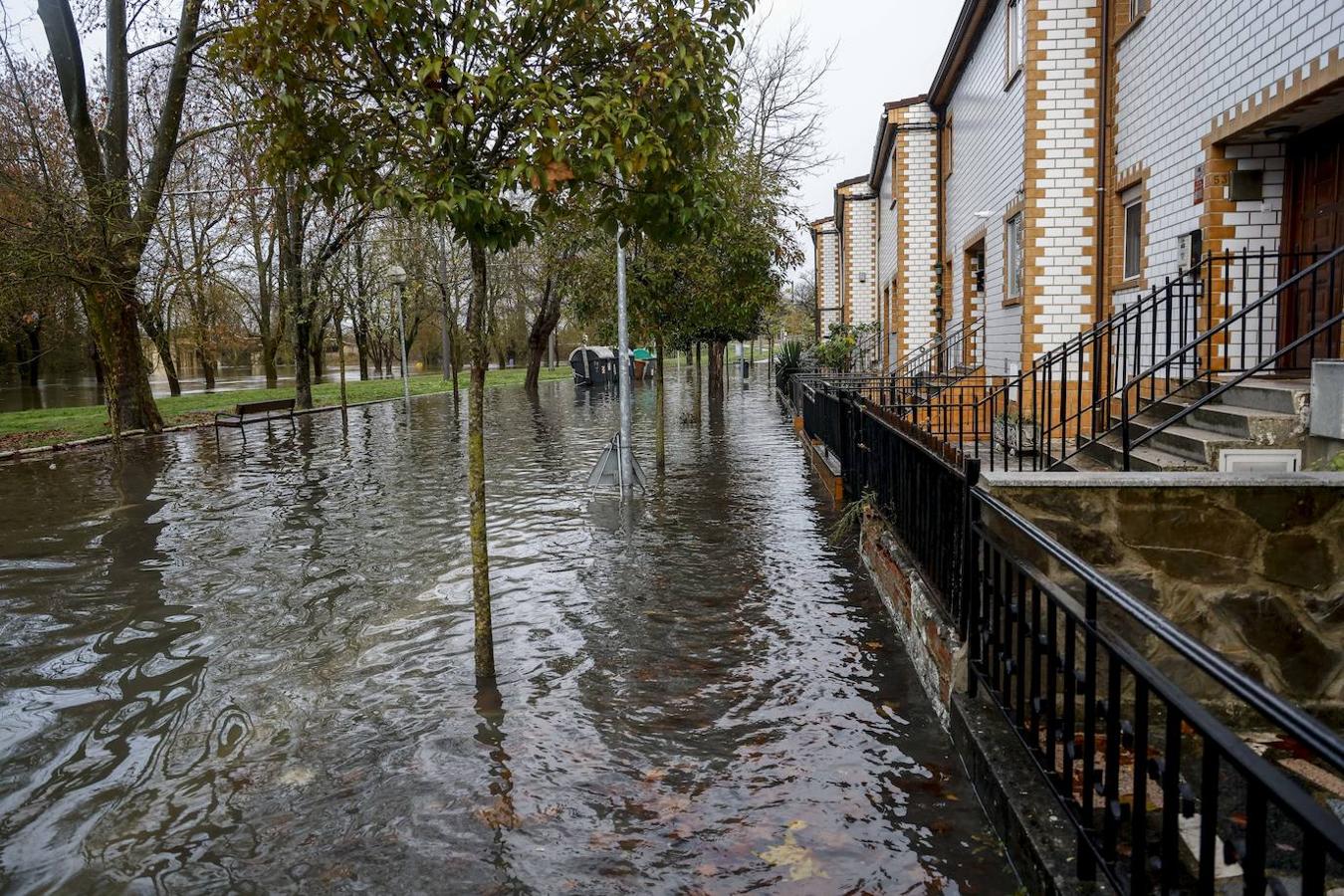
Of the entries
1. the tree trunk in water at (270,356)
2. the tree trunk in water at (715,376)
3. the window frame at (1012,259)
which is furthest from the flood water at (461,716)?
the tree trunk in water at (270,356)

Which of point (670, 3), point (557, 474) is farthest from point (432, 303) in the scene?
point (670, 3)

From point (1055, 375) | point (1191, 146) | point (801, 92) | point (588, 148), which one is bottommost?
point (1055, 375)

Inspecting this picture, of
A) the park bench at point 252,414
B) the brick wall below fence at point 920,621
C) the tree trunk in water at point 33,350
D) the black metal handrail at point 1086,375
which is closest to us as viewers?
the brick wall below fence at point 920,621

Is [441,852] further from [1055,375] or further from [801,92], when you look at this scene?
[801,92]

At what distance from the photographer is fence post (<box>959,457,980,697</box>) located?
4309mm

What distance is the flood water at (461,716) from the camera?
3625 mm

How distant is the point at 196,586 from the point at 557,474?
6455 millimetres

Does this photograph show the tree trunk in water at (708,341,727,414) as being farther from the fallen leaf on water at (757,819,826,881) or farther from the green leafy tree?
the fallen leaf on water at (757,819,826,881)

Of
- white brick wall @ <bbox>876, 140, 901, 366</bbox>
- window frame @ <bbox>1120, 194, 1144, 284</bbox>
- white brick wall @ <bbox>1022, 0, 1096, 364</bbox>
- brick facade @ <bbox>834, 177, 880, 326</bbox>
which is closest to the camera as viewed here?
window frame @ <bbox>1120, 194, 1144, 284</bbox>

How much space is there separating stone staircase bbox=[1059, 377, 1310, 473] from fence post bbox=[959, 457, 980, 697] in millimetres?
2120

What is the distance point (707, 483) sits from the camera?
42.0ft

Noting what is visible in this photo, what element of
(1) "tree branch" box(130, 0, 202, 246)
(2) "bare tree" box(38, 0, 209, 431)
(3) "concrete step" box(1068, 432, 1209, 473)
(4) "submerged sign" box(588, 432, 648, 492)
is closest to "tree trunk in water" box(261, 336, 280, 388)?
(2) "bare tree" box(38, 0, 209, 431)

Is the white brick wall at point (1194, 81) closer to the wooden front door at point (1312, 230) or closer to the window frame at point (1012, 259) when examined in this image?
the wooden front door at point (1312, 230)

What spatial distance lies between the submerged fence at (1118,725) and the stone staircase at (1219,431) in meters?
1.54
